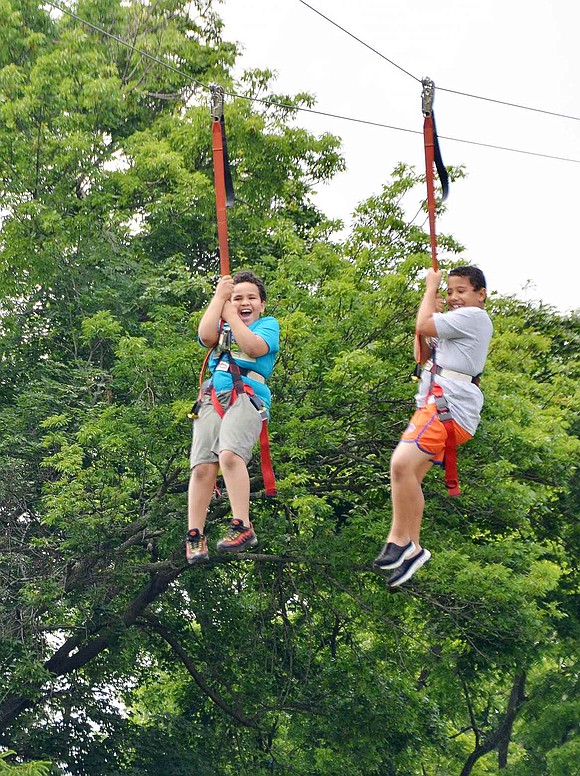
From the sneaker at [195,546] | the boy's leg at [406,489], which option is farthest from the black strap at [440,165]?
the sneaker at [195,546]

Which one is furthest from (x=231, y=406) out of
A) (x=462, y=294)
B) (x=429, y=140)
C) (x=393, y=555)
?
(x=429, y=140)

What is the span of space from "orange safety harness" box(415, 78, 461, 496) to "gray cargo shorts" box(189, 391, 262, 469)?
0.90m

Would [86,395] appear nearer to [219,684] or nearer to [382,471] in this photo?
[382,471]

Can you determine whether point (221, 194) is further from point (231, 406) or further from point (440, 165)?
point (440, 165)

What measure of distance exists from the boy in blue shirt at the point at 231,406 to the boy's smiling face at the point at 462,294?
A: 92 cm

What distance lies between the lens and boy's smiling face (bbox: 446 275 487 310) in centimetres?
623

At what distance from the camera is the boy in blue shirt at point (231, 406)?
627 centimetres

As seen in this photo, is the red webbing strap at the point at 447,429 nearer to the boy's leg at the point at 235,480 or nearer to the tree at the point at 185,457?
the boy's leg at the point at 235,480

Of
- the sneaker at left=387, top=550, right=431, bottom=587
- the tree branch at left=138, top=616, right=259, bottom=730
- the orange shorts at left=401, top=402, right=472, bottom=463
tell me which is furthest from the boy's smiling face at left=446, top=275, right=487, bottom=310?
the tree branch at left=138, top=616, right=259, bottom=730

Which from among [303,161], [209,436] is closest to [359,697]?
[303,161]

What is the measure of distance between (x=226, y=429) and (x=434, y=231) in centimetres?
147

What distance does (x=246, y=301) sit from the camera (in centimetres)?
648

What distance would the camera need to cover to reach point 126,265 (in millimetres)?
15578

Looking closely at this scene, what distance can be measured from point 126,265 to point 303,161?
3.72m
